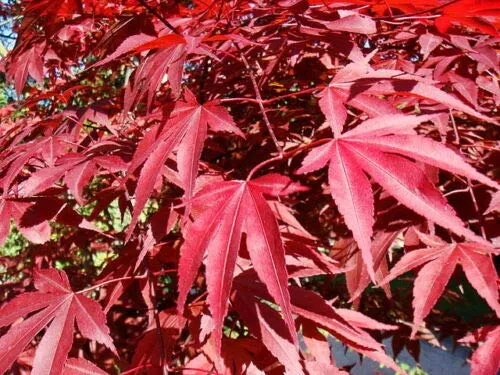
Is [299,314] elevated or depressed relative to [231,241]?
depressed

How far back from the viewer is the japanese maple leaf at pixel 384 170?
1.83 feet

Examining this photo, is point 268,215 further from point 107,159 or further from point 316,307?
point 107,159

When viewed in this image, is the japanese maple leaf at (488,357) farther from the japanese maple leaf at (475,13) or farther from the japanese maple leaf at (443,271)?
the japanese maple leaf at (475,13)

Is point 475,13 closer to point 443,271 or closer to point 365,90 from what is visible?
point 365,90

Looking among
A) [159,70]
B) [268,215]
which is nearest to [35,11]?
[159,70]

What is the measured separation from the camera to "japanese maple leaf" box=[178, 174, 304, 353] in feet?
1.85

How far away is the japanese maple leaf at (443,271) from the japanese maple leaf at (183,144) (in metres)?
0.37

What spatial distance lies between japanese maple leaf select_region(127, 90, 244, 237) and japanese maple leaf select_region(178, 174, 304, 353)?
0.05m

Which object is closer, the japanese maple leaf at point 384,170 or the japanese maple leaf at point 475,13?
the japanese maple leaf at point 384,170

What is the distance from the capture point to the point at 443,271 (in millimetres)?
767

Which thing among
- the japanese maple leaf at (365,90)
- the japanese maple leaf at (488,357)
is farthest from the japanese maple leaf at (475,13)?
the japanese maple leaf at (488,357)

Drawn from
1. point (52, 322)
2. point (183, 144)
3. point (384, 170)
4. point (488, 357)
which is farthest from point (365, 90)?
point (52, 322)

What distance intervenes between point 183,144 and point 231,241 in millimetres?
184

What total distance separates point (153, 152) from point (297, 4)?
0.38 m
